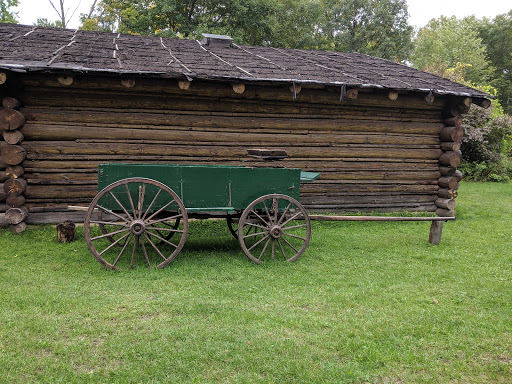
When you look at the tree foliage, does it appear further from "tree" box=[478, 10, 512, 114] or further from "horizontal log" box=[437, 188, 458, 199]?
"horizontal log" box=[437, 188, 458, 199]

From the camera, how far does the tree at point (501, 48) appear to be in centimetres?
3397

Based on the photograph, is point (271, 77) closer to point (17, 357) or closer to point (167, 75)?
point (167, 75)

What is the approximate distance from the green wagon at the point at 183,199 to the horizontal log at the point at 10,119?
9.31ft

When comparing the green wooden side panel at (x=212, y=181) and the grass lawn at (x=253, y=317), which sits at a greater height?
the green wooden side panel at (x=212, y=181)

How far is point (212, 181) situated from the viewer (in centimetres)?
574

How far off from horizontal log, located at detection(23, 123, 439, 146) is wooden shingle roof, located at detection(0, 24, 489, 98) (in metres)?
1.21

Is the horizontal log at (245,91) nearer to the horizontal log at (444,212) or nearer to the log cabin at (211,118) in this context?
the log cabin at (211,118)

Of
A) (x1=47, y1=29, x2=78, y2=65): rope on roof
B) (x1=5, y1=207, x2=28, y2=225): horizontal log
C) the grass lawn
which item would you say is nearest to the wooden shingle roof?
(x1=47, y1=29, x2=78, y2=65): rope on roof

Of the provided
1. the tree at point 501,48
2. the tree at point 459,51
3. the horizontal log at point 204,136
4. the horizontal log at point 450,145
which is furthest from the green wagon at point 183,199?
the tree at point 501,48

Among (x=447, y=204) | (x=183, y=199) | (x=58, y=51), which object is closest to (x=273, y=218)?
(x=183, y=199)

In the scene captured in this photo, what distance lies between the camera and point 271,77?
780cm

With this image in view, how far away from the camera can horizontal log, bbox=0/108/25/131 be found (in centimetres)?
708

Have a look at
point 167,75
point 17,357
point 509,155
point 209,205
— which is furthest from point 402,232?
point 509,155

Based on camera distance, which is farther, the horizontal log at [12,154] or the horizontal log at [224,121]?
the horizontal log at [224,121]
